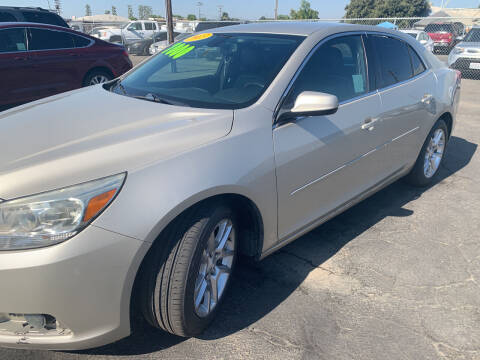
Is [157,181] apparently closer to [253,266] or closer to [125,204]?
[125,204]

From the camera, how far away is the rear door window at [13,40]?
653 centimetres

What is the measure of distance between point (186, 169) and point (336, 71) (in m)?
1.55

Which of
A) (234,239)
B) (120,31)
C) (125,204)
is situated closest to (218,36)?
(234,239)

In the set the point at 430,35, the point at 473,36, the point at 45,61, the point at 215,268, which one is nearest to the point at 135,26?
the point at 430,35

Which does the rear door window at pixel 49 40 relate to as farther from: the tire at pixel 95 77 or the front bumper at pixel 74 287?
the front bumper at pixel 74 287

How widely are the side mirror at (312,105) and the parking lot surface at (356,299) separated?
1.12m

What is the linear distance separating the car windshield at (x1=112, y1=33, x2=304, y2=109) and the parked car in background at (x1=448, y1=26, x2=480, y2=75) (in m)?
10.6

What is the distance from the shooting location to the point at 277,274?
2811 millimetres

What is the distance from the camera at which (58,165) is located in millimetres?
1804

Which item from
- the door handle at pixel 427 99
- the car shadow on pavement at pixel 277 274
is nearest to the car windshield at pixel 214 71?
the car shadow on pavement at pixel 277 274

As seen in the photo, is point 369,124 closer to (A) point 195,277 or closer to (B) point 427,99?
(B) point 427,99

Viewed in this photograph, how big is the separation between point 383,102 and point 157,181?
2.13 metres

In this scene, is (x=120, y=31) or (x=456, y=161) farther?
(x=120, y=31)

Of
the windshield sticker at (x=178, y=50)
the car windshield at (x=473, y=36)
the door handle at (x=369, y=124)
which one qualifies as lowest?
the door handle at (x=369, y=124)
